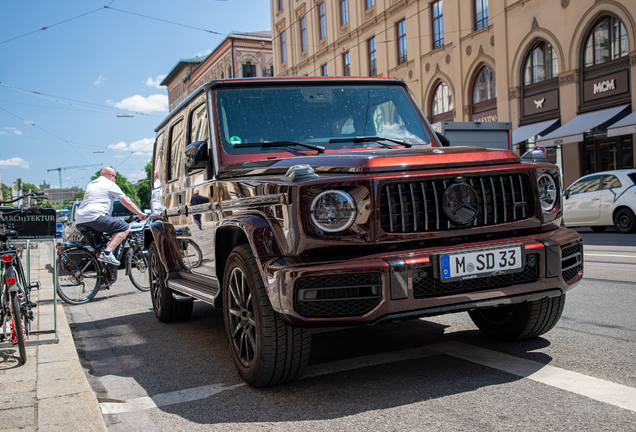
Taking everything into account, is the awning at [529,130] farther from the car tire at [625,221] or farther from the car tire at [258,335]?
the car tire at [258,335]

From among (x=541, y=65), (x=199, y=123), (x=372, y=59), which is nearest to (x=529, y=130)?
(x=541, y=65)

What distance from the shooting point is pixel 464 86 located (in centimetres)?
2667

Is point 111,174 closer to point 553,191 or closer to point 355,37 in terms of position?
point 553,191

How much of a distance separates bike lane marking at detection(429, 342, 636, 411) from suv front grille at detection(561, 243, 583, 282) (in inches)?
21.9

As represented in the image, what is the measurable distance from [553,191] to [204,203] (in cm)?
246

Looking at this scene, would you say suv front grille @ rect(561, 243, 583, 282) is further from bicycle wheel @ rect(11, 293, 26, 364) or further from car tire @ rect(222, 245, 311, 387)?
bicycle wheel @ rect(11, 293, 26, 364)

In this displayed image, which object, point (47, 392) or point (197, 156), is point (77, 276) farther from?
point (47, 392)

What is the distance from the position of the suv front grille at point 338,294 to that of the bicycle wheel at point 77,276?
6.16m

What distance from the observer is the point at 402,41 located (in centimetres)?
3131

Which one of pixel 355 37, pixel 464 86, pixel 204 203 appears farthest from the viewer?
pixel 355 37

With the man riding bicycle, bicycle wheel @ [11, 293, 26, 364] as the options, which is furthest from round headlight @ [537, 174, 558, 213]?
the man riding bicycle

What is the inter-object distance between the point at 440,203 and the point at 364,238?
50cm

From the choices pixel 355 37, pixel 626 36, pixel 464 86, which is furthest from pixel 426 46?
pixel 626 36

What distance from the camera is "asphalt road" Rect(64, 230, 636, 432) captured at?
2.95 m
